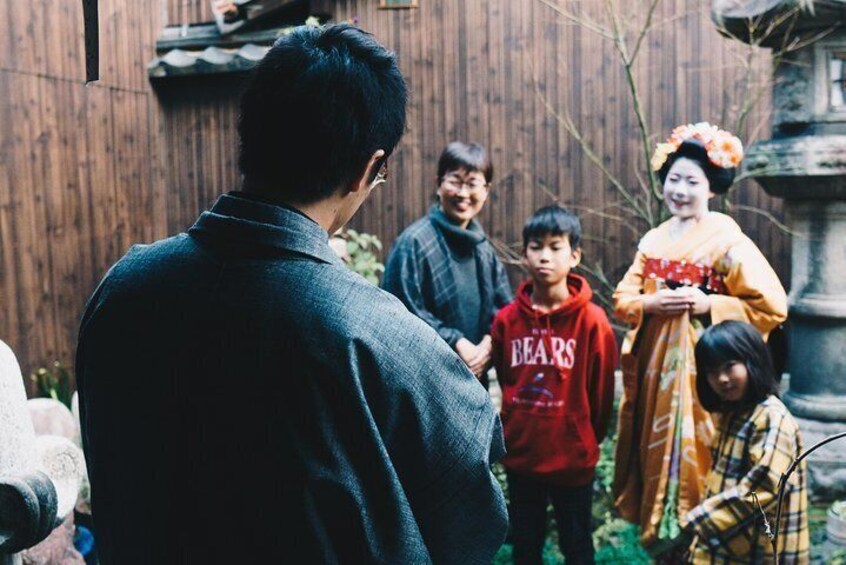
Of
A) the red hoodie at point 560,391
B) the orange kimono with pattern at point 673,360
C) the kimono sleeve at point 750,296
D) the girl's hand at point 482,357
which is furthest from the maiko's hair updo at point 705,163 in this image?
the girl's hand at point 482,357

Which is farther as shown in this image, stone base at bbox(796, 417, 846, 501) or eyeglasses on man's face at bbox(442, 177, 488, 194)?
stone base at bbox(796, 417, 846, 501)

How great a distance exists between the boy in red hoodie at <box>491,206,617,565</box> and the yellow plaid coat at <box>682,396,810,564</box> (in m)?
0.71

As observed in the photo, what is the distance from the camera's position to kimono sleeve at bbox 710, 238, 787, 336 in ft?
12.5

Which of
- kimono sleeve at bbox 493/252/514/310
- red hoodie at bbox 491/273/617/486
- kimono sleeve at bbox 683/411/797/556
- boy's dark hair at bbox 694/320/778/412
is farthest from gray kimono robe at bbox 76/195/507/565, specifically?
kimono sleeve at bbox 493/252/514/310

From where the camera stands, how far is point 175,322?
1383 millimetres

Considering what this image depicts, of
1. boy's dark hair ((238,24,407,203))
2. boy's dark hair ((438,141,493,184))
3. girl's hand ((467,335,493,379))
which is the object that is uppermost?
boy's dark hair ((238,24,407,203))

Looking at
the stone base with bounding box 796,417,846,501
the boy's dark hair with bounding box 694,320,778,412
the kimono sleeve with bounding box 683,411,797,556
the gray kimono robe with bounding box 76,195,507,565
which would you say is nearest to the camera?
the gray kimono robe with bounding box 76,195,507,565

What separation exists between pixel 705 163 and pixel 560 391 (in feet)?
3.95

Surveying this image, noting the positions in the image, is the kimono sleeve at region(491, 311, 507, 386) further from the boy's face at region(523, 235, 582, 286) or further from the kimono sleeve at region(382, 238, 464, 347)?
the boy's face at region(523, 235, 582, 286)

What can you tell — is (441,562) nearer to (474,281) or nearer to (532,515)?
(532,515)

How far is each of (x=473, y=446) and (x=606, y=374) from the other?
99.0 inches

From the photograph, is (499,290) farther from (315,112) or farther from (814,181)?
(315,112)

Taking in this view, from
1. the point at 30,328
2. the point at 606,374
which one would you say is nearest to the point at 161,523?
the point at 606,374

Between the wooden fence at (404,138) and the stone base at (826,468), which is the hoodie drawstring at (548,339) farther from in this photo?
the wooden fence at (404,138)
